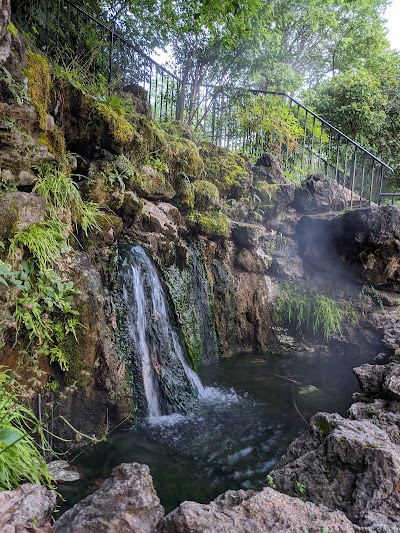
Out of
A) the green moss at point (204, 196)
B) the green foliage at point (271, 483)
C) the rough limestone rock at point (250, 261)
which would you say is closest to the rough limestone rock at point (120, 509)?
the green foliage at point (271, 483)

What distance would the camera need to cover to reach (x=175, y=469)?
346cm

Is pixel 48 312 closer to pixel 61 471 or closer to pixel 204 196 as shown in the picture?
pixel 61 471

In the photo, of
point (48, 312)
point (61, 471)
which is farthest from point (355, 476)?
point (48, 312)

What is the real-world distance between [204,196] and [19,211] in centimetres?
378

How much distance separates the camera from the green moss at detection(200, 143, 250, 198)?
25.5 ft

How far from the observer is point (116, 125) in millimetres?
5066

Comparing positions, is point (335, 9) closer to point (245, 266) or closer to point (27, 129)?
point (245, 266)

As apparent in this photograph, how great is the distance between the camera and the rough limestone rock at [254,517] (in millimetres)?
1619

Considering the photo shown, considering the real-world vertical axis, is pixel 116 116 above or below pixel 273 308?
above

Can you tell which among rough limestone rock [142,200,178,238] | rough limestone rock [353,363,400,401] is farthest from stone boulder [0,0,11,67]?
rough limestone rock [353,363,400,401]

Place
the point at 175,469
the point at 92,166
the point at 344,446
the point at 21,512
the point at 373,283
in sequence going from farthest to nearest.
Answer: the point at 373,283, the point at 92,166, the point at 175,469, the point at 344,446, the point at 21,512

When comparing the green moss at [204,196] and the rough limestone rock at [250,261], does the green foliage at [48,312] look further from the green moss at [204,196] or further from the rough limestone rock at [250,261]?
the rough limestone rock at [250,261]

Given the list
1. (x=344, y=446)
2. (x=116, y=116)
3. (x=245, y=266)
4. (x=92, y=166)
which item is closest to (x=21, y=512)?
(x=344, y=446)

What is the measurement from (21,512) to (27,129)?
3542 mm
